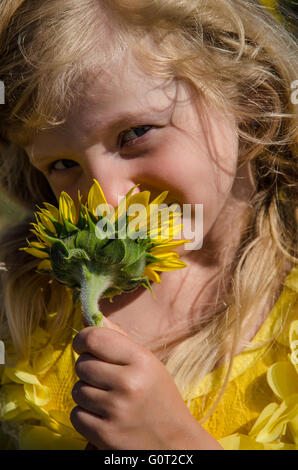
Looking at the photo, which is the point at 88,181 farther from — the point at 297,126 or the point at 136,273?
the point at 297,126

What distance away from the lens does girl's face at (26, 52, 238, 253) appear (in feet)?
3.82

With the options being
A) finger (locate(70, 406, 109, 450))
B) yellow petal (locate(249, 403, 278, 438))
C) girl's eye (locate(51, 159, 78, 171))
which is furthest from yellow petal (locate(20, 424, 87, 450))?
girl's eye (locate(51, 159, 78, 171))

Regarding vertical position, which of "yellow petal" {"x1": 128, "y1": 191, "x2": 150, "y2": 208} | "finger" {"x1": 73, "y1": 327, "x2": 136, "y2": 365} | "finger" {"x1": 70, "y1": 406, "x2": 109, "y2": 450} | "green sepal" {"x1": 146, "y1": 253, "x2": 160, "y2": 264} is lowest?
"finger" {"x1": 70, "y1": 406, "x2": 109, "y2": 450}

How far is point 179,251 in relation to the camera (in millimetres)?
1316

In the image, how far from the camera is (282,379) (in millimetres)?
1209

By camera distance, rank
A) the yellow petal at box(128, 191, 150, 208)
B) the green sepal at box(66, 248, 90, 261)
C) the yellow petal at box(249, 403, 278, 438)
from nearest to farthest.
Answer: the green sepal at box(66, 248, 90, 261) → the yellow petal at box(128, 191, 150, 208) → the yellow petal at box(249, 403, 278, 438)

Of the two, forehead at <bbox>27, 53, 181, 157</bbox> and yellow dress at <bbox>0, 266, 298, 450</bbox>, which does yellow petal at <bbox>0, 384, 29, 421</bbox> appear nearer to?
yellow dress at <bbox>0, 266, 298, 450</bbox>

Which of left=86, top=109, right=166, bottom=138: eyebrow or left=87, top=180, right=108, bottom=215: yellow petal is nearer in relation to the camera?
left=87, top=180, right=108, bottom=215: yellow petal

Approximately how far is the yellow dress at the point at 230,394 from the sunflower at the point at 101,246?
324mm

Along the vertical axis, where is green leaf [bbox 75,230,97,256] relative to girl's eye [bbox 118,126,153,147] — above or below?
below

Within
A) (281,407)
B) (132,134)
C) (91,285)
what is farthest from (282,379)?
(132,134)

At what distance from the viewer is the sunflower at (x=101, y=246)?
0.98 m

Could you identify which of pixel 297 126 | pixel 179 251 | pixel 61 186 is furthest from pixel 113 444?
pixel 297 126

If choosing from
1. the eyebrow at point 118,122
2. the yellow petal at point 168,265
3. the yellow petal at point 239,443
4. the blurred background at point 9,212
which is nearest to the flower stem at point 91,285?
the yellow petal at point 168,265
